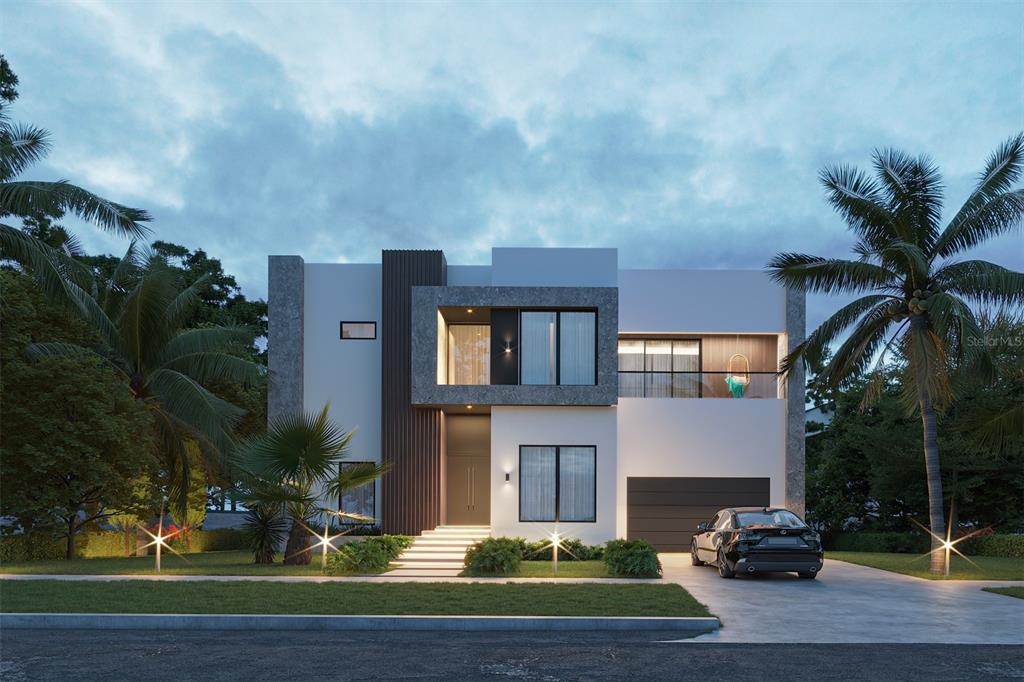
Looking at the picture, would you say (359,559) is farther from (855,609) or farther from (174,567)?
(855,609)

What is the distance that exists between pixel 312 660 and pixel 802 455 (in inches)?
634

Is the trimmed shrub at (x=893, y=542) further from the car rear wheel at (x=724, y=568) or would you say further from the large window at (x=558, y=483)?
the car rear wheel at (x=724, y=568)

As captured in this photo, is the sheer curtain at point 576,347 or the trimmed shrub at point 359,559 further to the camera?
the sheer curtain at point 576,347

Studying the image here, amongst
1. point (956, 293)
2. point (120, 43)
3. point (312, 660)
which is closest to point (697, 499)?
point (956, 293)

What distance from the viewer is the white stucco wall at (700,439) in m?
21.7

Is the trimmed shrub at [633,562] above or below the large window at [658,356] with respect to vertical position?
below

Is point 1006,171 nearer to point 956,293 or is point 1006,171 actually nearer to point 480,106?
point 956,293

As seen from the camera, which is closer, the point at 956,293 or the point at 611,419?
the point at 956,293

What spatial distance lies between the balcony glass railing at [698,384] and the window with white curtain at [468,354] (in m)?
3.64

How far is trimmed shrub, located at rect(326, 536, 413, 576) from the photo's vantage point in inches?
618

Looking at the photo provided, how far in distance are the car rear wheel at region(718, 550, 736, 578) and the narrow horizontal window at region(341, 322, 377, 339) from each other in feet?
33.7

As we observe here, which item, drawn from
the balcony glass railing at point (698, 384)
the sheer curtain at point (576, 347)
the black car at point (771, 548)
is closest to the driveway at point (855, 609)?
the black car at point (771, 548)

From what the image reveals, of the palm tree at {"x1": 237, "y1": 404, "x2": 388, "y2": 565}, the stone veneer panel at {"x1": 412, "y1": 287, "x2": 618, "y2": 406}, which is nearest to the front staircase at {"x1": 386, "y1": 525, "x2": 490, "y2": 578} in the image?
the palm tree at {"x1": 237, "y1": 404, "x2": 388, "y2": 565}

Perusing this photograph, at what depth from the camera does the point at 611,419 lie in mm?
19922
